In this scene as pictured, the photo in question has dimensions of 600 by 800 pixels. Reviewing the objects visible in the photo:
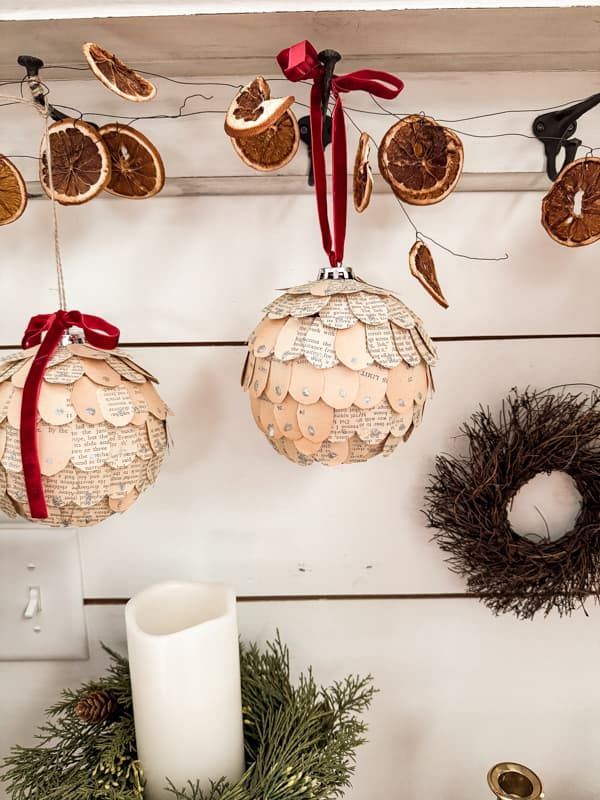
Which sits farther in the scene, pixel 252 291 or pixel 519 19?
pixel 252 291

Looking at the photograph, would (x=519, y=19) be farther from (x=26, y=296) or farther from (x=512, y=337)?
(x=26, y=296)

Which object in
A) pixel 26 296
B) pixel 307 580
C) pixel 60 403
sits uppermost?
pixel 26 296

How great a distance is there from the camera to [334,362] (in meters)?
0.47

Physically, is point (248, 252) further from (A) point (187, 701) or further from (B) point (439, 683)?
(B) point (439, 683)

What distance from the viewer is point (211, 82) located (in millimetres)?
603

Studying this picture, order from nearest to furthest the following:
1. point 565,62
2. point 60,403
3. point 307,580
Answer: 1. point 60,403
2. point 565,62
3. point 307,580

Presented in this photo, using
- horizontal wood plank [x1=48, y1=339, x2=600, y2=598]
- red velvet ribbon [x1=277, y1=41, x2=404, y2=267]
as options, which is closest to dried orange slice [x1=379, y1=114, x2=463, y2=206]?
red velvet ribbon [x1=277, y1=41, x2=404, y2=267]

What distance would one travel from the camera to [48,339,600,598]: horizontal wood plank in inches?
25.9

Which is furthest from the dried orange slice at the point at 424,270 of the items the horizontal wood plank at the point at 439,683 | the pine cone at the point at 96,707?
the pine cone at the point at 96,707

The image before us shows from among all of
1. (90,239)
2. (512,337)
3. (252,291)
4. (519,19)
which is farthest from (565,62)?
(90,239)

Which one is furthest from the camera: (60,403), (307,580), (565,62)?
(307,580)

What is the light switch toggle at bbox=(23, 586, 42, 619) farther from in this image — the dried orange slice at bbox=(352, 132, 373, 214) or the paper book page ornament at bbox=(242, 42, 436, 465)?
the dried orange slice at bbox=(352, 132, 373, 214)

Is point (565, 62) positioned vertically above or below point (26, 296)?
above

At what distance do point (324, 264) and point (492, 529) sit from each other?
32 cm
